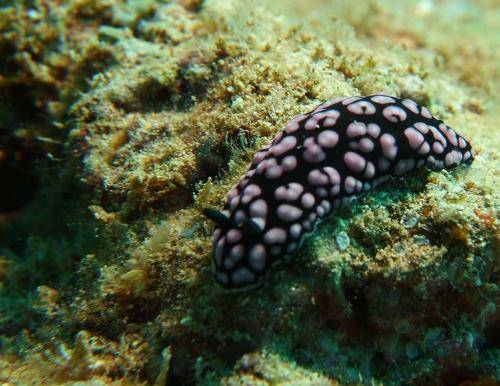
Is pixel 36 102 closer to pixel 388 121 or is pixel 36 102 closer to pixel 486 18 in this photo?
pixel 388 121

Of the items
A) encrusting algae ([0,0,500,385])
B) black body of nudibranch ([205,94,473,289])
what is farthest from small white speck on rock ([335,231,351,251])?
black body of nudibranch ([205,94,473,289])

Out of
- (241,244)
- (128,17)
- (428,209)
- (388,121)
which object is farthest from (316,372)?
(128,17)

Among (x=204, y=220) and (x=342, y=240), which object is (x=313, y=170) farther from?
(x=204, y=220)

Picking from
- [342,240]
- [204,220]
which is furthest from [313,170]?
[204,220]

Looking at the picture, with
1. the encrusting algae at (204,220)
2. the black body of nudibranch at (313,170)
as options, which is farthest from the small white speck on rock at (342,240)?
the black body of nudibranch at (313,170)

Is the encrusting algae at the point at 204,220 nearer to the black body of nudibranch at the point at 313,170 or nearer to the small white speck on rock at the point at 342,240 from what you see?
the small white speck on rock at the point at 342,240

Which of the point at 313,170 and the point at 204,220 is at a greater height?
the point at 313,170
